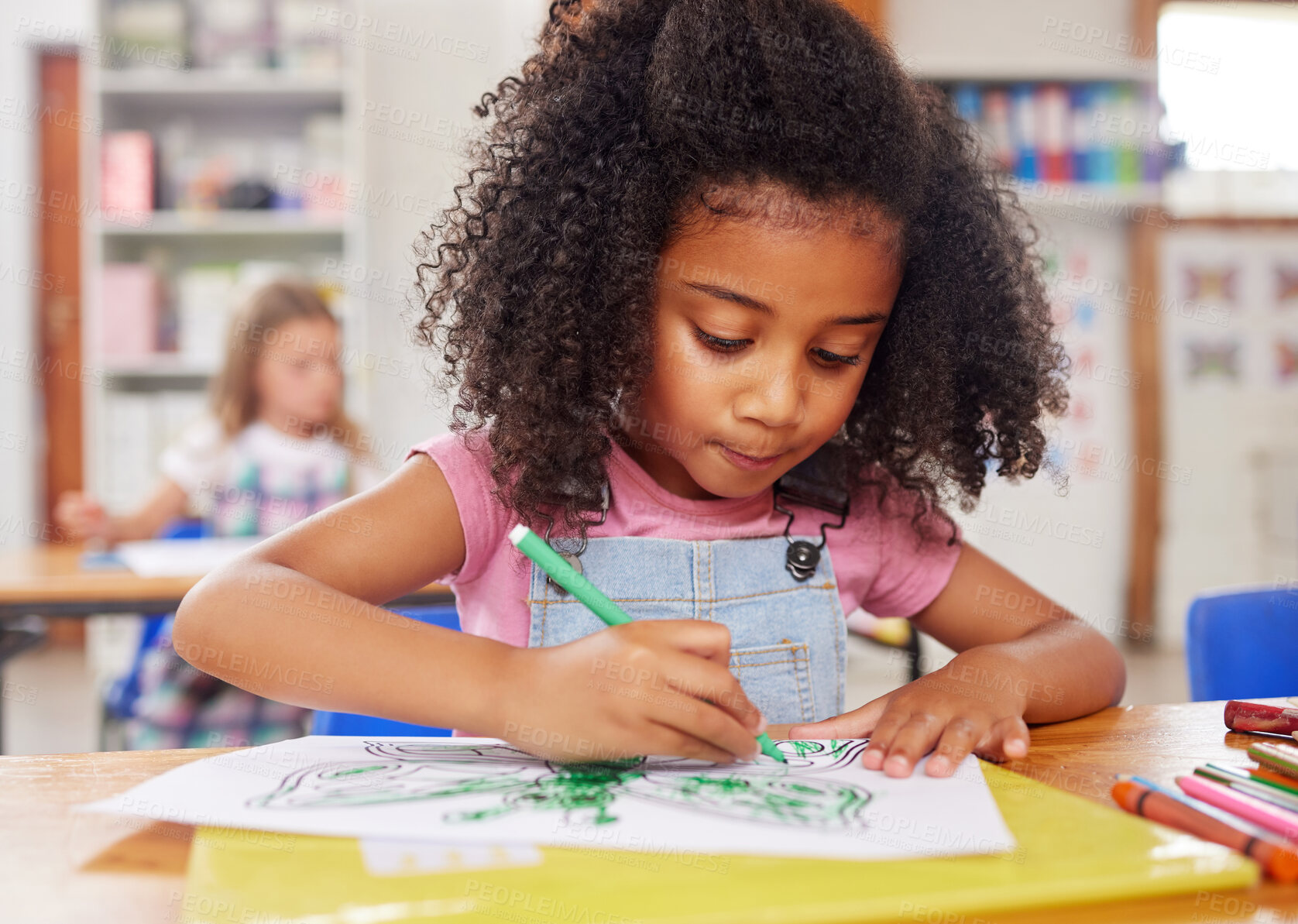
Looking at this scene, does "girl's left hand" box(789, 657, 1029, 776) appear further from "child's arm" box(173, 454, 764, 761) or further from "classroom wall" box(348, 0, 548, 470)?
"classroom wall" box(348, 0, 548, 470)

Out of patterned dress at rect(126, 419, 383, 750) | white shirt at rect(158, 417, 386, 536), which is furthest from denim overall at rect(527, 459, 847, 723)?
white shirt at rect(158, 417, 386, 536)

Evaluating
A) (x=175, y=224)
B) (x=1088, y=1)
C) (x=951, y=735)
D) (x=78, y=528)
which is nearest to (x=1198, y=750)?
(x=951, y=735)

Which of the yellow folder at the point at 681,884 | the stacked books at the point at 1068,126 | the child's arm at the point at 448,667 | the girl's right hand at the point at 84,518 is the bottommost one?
the girl's right hand at the point at 84,518

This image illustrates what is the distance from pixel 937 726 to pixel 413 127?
3.36 m

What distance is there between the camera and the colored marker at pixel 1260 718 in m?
0.72

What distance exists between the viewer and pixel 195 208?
319cm

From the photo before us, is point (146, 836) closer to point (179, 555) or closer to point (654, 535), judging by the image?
point (654, 535)

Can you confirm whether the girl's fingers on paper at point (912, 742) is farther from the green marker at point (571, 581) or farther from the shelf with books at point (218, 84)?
the shelf with books at point (218, 84)

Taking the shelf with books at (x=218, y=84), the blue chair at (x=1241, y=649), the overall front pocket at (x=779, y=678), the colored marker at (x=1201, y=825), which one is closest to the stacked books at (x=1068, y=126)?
the shelf with books at (x=218, y=84)

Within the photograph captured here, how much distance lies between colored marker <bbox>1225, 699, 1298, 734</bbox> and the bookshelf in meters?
2.75

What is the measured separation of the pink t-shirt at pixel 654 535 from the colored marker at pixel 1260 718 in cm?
29

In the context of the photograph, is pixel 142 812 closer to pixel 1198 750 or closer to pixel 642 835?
pixel 642 835

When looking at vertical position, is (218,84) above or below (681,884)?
above

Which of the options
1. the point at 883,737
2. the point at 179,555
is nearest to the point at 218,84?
the point at 179,555
